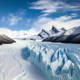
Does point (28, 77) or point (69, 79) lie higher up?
point (69, 79)

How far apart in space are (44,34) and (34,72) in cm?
2609

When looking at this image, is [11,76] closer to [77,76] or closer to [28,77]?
[28,77]

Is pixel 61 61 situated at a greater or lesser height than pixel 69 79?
greater

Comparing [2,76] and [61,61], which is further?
[61,61]

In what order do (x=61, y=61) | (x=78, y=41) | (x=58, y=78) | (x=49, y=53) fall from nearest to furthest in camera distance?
(x=58, y=78) → (x=61, y=61) → (x=49, y=53) → (x=78, y=41)

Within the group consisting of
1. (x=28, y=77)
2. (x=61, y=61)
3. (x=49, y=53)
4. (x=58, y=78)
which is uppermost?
Result: (x=49, y=53)

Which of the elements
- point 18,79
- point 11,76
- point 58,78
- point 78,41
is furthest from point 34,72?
point 78,41

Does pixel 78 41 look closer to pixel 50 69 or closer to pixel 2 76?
pixel 50 69

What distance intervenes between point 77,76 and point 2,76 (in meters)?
2.02

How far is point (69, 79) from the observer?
1.60 metres

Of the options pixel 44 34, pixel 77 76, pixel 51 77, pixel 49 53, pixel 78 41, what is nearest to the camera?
pixel 77 76

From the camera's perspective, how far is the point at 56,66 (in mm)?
2113

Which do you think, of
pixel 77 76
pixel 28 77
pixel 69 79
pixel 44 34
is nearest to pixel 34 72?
pixel 28 77

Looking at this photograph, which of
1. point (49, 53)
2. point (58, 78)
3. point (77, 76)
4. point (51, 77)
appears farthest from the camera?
point (49, 53)
